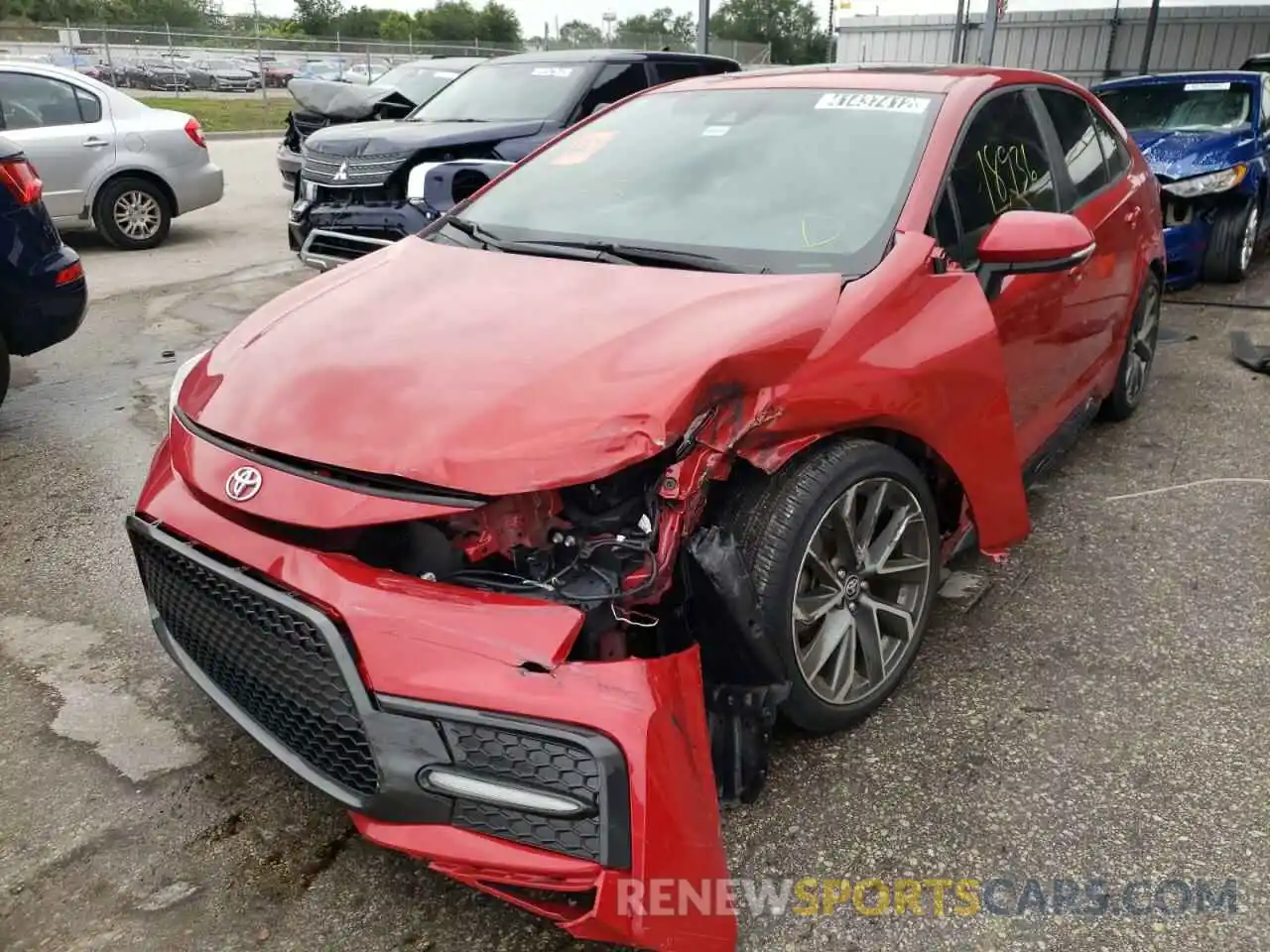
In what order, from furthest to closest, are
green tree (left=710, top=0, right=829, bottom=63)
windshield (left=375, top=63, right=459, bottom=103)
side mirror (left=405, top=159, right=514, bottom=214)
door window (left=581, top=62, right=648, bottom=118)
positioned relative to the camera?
green tree (left=710, top=0, right=829, bottom=63)
windshield (left=375, top=63, right=459, bottom=103)
door window (left=581, top=62, right=648, bottom=118)
side mirror (left=405, top=159, right=514, bottom=214)

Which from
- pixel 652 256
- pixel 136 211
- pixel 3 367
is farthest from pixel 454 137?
pixel 652 256

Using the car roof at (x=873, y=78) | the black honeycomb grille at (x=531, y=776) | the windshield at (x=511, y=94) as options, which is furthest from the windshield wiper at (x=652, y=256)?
the windshield at (x=511, y=94)

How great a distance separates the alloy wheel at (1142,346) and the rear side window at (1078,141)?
83 cm

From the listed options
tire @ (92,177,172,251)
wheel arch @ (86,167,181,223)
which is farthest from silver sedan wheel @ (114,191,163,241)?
wheel arch @ (86,167,181,223)

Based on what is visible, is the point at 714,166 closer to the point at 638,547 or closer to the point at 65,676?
the point at 638,547

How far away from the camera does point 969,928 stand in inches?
81.3

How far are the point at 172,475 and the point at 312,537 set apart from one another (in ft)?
1.78

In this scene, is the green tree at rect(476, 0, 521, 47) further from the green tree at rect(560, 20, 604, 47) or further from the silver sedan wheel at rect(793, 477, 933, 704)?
the silver sedan wheel at rect(793, 477, 933, 704)

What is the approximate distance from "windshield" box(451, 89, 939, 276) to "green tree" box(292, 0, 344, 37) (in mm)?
58621

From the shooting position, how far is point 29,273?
4621 mm

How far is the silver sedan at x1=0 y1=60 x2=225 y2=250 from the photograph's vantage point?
8.24m

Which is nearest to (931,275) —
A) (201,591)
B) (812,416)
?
(812,416)

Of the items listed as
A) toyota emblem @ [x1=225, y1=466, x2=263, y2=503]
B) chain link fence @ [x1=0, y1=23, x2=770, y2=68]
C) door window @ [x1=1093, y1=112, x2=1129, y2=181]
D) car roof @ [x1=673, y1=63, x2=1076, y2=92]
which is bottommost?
toyota emblem @ [x1=225, y1=466, x2=263, y2=503]

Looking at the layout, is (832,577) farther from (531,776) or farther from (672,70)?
(672,70)
